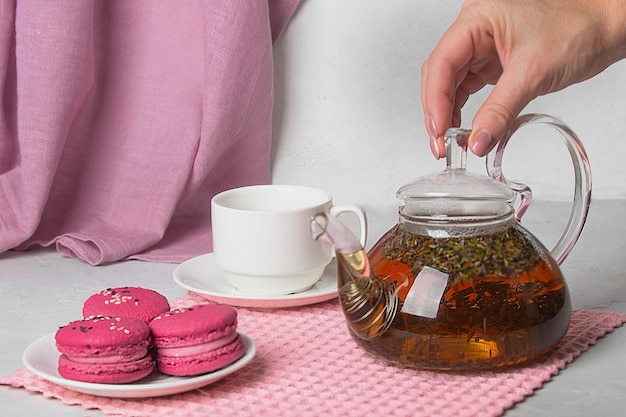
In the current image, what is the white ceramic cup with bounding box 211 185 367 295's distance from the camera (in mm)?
954

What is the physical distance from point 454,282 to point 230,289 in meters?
0.32

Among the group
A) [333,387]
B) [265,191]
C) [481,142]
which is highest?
[481,142]

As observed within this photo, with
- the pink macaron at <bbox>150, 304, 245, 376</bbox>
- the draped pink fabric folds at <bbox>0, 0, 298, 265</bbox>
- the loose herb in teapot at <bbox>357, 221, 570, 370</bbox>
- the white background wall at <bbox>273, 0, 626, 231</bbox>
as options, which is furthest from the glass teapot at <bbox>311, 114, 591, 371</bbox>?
the white background wall at <bbox>273, 0, 626, 231</bbox>

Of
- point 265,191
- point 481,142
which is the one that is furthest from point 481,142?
point 265,191

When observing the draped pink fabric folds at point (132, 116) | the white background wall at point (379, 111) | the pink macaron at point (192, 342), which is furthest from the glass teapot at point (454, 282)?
the white background wall at point (379, 111)

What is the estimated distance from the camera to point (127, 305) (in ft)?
2.72

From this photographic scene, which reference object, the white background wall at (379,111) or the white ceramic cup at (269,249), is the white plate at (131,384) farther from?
the white background wall at (379,111)

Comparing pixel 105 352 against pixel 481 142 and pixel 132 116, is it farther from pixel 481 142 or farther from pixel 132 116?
pixel 132 116

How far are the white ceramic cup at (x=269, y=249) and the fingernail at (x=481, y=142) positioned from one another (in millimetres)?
222

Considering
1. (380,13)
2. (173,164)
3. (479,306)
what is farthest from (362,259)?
(380,13)

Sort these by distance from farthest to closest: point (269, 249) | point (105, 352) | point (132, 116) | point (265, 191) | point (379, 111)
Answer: point (379, 111) → point (132, 116) → point (265, 191) → point (269, 249) → point (105, 352)

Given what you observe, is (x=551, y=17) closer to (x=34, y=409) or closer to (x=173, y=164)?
(x=34, y=409)

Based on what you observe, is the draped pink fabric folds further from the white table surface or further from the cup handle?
the cup handle

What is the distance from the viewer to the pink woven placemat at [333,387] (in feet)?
2.43
